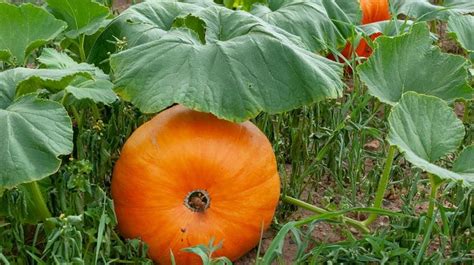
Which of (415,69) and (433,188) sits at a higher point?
(415,69)

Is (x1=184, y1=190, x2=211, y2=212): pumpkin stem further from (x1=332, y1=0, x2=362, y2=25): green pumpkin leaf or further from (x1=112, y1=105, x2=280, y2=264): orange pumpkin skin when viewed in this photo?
(x1=332, y1=0, x2=362, y2=25): green pumpkin leaf

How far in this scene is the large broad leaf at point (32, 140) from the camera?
2.33m

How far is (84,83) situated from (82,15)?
513 mm

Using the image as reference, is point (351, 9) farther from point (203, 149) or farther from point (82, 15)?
point (203, 149)

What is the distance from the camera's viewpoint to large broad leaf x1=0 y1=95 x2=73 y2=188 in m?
2.33

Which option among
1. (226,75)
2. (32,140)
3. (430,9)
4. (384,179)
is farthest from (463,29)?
(32,140)

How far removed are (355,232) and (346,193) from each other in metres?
0.21

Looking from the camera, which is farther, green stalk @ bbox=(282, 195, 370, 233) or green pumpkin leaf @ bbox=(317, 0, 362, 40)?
green pumpkin leaf @ bbox=(317, 0, 362, 40)

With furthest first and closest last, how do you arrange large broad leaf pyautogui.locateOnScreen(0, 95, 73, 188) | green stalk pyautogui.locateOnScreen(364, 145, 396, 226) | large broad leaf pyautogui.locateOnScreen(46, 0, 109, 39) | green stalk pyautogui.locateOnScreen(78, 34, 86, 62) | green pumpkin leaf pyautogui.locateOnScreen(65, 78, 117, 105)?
green stalk pyautogui.locateOnScreen(78, 34, 86, 62), large broad leaf pyautogui.locateOnScreen(46, 0, 109, 39), green stalk pyautogui.locateOnScreen(364, 145, 396, 226), green pumpkin leaf pyautogui.locateOnScreen(65, 78, 117, 105), large broad leaf pyautogui.locateOnScreen(0, 95, 73, 188)

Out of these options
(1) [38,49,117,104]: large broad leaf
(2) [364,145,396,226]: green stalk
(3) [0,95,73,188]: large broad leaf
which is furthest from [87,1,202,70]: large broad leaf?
(2) [364,145,396,226]: green stalk

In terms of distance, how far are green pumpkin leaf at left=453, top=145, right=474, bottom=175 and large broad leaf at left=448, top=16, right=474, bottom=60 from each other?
761 millimetres

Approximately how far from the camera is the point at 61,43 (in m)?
3.34

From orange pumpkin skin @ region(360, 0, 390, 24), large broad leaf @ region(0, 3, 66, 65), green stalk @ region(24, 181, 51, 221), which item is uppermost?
large broad leaf @ region(0, 3, 66, 65)

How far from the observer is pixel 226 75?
2605 millimetres
